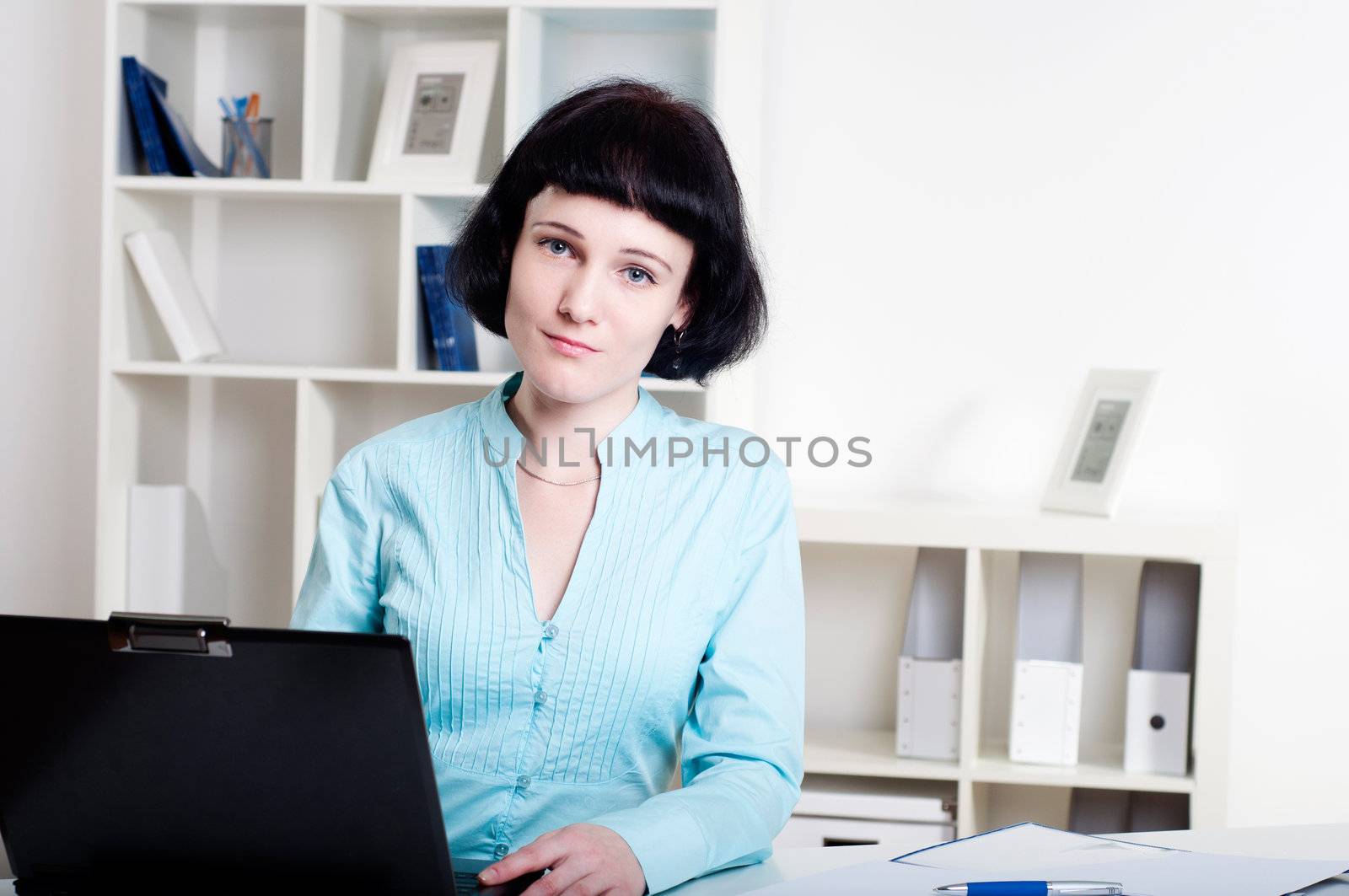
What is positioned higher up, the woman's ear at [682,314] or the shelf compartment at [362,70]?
the shelf compartment at [362,70]

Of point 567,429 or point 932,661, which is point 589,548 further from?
point 932,661

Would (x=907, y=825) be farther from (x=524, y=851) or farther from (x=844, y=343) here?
(x=524, y=851)

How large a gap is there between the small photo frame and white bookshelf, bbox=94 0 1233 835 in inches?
3.2

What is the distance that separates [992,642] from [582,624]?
5.19ft

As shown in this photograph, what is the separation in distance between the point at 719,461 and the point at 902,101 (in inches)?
57.0

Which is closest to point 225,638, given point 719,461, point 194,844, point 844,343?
point 194,844

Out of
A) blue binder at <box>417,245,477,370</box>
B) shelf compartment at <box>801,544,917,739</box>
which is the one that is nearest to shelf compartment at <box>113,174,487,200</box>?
blue binder at <box>417,245,477,370</box>

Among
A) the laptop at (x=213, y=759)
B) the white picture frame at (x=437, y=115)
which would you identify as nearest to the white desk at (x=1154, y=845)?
the laptop at (x=213, y=759)

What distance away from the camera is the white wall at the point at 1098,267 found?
8.20 ft

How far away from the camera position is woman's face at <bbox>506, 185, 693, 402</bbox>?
48.0 inches

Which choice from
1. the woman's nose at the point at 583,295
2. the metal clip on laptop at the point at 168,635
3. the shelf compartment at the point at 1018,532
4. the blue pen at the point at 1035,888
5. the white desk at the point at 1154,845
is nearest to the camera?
the metal clip on laptop at the point at 168,635

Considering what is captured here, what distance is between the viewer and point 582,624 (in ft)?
4.07

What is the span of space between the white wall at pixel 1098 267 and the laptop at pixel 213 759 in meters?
1.90

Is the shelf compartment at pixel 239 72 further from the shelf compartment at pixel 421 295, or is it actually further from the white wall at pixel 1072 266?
the shelf compartment at pixel 421 295
